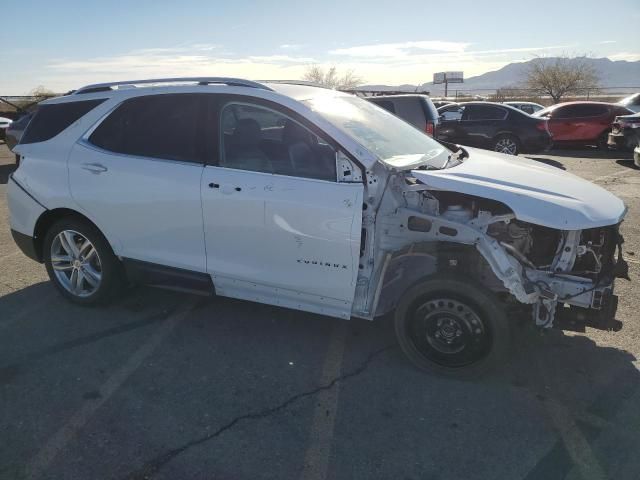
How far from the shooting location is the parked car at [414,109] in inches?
418

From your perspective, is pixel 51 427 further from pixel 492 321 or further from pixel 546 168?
pixel 546 168

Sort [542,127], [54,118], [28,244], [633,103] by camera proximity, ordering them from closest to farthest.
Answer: [54,118], [28,244], [542,127], [633,103]

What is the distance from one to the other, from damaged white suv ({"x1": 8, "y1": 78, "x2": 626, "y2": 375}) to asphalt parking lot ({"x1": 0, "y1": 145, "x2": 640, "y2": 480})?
363 mm

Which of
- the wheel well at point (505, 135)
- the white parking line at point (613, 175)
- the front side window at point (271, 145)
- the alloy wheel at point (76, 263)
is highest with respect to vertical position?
the front side window at point (271, 145)

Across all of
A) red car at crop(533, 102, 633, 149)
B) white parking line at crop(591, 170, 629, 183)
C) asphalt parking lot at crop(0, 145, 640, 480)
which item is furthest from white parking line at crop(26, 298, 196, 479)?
red car at crop(533, 102, 633, 149)

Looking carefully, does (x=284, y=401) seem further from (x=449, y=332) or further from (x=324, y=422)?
(x=449, y=332)

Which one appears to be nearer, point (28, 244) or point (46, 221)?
point (46, 221)

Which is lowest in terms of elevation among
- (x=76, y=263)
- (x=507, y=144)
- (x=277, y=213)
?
(x=507, y=144)

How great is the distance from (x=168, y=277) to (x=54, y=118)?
173cm

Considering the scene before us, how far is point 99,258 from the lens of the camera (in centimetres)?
432

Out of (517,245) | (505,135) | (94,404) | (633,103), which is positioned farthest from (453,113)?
(94,404)

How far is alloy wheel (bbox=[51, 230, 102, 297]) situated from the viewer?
441cm

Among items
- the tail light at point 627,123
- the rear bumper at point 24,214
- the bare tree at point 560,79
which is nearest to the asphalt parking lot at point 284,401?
the rear bumper at point 24,214

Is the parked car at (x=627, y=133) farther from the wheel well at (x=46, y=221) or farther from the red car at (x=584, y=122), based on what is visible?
the wheel well at (x=46, y=221)
